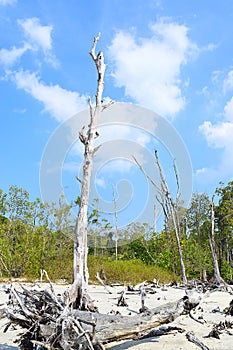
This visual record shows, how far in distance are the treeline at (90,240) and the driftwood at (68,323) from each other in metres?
8.90

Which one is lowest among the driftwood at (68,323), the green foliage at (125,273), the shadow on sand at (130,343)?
the shadow on sand at (130,343)

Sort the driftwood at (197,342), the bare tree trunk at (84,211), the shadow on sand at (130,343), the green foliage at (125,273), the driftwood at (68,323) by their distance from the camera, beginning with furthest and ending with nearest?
1. the green foliage at (125,273)
2. the bare tree trunk at (84,211)
3. the shadow on sand at (130,343)
4. the driftwood at (197,342)
5. the driftwood at (68,323)

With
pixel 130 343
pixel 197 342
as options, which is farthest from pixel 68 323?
pixel 197 342

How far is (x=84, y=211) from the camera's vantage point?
6.34 m

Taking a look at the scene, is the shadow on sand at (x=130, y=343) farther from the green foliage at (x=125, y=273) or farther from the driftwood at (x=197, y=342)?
the green foliage at (x=125, y=273)

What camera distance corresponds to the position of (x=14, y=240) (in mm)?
13250

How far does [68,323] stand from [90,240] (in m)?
17.6

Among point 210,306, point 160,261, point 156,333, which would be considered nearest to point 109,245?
point 160,261

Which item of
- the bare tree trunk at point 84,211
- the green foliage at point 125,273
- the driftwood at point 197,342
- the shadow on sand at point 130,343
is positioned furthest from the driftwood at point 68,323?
the green foliage at point 125,273

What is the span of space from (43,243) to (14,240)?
43.0 inches

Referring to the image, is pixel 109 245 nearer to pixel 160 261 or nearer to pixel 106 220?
pixel 106 220

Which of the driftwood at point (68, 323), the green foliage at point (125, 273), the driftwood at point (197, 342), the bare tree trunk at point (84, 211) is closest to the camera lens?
the driftwood at point (68, 323)

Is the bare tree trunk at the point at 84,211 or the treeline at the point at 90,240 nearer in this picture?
the bare tree trunk at the point at 84,211

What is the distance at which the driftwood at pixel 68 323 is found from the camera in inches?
123
